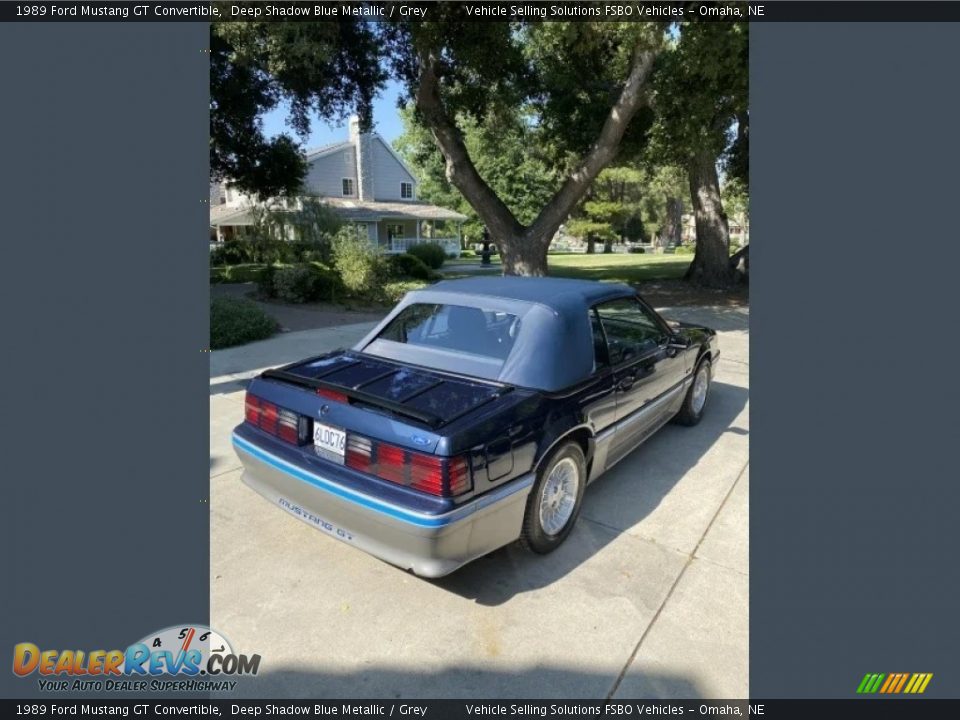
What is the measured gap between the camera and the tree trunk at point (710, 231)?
17656mm

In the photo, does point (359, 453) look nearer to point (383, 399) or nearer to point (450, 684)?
point (383, 399)

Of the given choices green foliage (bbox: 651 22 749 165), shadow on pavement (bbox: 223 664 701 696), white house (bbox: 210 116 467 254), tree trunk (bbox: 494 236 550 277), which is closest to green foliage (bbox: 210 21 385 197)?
tree trunk (bbox: 494 236 550 277)

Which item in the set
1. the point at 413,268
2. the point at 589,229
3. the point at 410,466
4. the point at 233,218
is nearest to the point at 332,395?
the point at 410,466

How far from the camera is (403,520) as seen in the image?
2619 millimetres

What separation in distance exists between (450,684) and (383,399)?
1318mm

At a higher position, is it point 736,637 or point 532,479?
point 532,479

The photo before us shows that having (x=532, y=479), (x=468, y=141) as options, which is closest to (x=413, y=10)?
(x=532, y=479)

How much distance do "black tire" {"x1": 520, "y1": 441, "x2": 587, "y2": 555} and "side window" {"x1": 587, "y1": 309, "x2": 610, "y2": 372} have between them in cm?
60

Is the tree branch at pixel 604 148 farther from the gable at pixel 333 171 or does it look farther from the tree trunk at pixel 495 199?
the gable at pixel 333 171

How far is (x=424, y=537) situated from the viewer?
258 cm

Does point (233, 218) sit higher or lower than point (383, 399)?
higher

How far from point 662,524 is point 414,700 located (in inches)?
78.5
